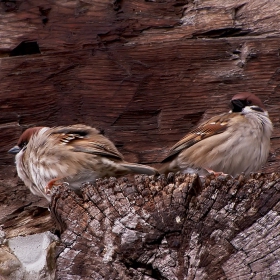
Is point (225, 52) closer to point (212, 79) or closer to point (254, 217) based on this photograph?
point (212, 79)

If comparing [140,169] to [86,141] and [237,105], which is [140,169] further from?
[237,105]

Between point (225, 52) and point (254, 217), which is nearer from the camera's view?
point (254, 217)

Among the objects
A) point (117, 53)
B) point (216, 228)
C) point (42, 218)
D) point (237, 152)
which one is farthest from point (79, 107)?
point (216, 228)

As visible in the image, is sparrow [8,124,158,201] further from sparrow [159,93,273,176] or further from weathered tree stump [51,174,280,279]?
weathered tree stump [51,174,280,279]

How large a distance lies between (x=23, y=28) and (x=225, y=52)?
1175 mm

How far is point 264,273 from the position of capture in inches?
116

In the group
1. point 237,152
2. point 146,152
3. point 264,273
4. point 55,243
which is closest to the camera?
point 264,273

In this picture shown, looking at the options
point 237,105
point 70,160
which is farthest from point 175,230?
point 237,105

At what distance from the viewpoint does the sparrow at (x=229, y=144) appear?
13.6 feet

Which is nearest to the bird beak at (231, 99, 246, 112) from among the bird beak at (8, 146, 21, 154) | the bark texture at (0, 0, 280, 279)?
the bark texture at (0, 0, 280, 279)

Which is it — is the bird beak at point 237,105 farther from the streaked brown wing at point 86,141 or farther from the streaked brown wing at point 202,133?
the streaked brown wing at point 86,141

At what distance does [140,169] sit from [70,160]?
0.37 metres

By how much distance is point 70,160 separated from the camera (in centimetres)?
411

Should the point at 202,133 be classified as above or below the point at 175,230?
below
